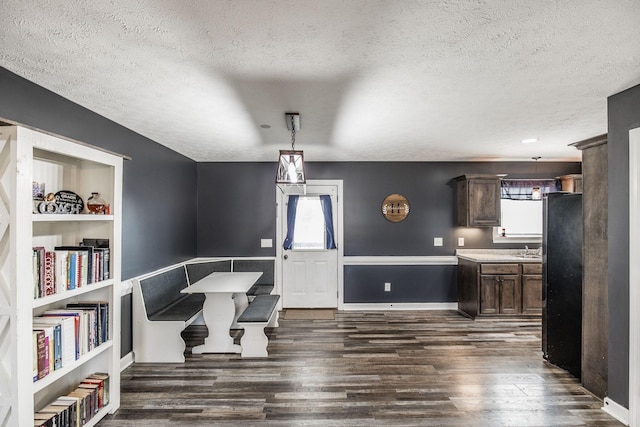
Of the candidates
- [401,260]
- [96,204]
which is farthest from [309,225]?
[96,204]

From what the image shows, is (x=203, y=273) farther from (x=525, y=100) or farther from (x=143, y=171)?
(x=525, y=100)

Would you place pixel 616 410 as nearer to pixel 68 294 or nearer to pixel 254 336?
pixel 254 336

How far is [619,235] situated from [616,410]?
1.25 m

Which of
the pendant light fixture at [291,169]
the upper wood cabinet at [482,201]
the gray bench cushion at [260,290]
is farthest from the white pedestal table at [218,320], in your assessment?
the upper wood cabinet at [482,201]

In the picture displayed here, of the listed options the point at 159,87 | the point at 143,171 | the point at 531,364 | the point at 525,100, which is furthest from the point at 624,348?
the point at 143,171

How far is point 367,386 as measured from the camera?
2773 mm

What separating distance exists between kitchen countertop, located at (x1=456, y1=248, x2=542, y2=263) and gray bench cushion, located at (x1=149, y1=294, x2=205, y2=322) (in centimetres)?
374

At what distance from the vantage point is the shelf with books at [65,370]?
1796mm

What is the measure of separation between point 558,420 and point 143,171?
14.2 feet

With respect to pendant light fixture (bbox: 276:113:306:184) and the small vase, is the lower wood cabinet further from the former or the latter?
the small vase

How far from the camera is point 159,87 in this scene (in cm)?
223

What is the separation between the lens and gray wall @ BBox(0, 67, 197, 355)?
7.13 feet

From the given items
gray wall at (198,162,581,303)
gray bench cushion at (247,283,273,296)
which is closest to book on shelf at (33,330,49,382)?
gray bench cushion at (247,283,273,296)

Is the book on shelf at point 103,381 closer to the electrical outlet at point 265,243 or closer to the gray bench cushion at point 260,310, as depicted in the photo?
the gray bench cushion at point 260,310
